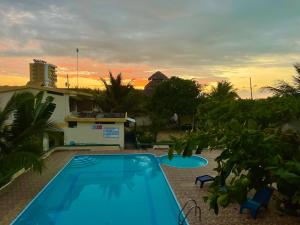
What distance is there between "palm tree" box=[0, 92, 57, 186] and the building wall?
11.0m

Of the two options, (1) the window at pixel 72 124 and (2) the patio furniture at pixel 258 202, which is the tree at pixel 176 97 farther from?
(2) the patio furniture at pixel 258 202

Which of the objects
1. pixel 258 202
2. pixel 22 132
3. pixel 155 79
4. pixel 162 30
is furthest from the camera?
pixel 155 79

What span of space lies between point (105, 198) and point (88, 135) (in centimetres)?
1076

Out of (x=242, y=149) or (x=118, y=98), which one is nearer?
(x=242, y=149)

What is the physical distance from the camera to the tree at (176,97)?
3416 centimetres

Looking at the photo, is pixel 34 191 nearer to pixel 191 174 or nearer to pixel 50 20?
pixel 191 174

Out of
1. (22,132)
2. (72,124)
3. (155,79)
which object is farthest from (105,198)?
(155,79)

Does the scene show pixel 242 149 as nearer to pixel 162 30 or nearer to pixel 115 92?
pixel 162 30

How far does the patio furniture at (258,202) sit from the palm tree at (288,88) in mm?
7409

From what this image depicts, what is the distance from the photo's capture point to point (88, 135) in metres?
23.2

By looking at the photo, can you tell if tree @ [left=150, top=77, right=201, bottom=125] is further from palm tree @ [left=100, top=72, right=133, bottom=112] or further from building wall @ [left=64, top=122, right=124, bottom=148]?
building wall @ [left=64, top=122, right=124, bottom=148]

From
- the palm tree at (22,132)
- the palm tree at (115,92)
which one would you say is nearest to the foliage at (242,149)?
the palm tree at (22,132)

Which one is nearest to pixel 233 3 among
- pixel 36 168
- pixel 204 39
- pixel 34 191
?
pixel 204 39

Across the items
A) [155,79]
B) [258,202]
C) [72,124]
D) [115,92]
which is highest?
[155,79]
